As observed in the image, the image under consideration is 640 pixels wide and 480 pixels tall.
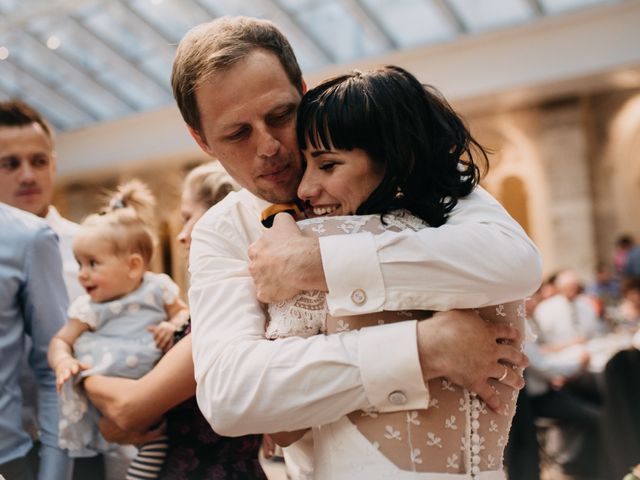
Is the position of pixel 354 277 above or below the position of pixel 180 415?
above

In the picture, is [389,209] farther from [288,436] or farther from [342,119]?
[288,436]

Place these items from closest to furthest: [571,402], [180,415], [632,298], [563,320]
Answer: [180,415], [571,402], [632,298], [563,320]

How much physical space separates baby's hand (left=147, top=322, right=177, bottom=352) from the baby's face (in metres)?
0.22

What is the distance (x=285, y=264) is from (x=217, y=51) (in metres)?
0.53

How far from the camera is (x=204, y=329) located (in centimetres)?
151

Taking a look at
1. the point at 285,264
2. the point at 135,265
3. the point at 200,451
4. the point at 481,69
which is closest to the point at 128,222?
the point at 135,265

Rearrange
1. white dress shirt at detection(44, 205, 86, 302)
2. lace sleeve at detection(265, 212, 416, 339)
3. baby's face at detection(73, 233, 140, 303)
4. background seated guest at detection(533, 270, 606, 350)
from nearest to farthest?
lace sleeve at detection(265, 212, 416, 339) → baby's face at detection(73, 233, 140, 303) → white dress shirt at detection(44, 205, 86, 302) → background seated guest at detection(533, 270, 606, 350)

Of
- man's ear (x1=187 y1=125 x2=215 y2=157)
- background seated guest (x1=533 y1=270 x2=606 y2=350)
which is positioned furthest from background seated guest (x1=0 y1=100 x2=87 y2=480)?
background seated guest (x1=533 y1=270 x2=606 y2=350)

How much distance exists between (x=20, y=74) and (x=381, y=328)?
17.7 metres

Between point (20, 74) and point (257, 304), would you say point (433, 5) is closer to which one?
point (20, 74)

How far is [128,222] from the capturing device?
2.54 m

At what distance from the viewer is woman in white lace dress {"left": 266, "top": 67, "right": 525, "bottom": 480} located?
1394 mm

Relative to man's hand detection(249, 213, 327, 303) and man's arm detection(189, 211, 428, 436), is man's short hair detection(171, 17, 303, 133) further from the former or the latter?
man's arm detection(189, 211, 428, 436)

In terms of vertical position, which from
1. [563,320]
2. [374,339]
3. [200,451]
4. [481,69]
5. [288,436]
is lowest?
[563,320]
